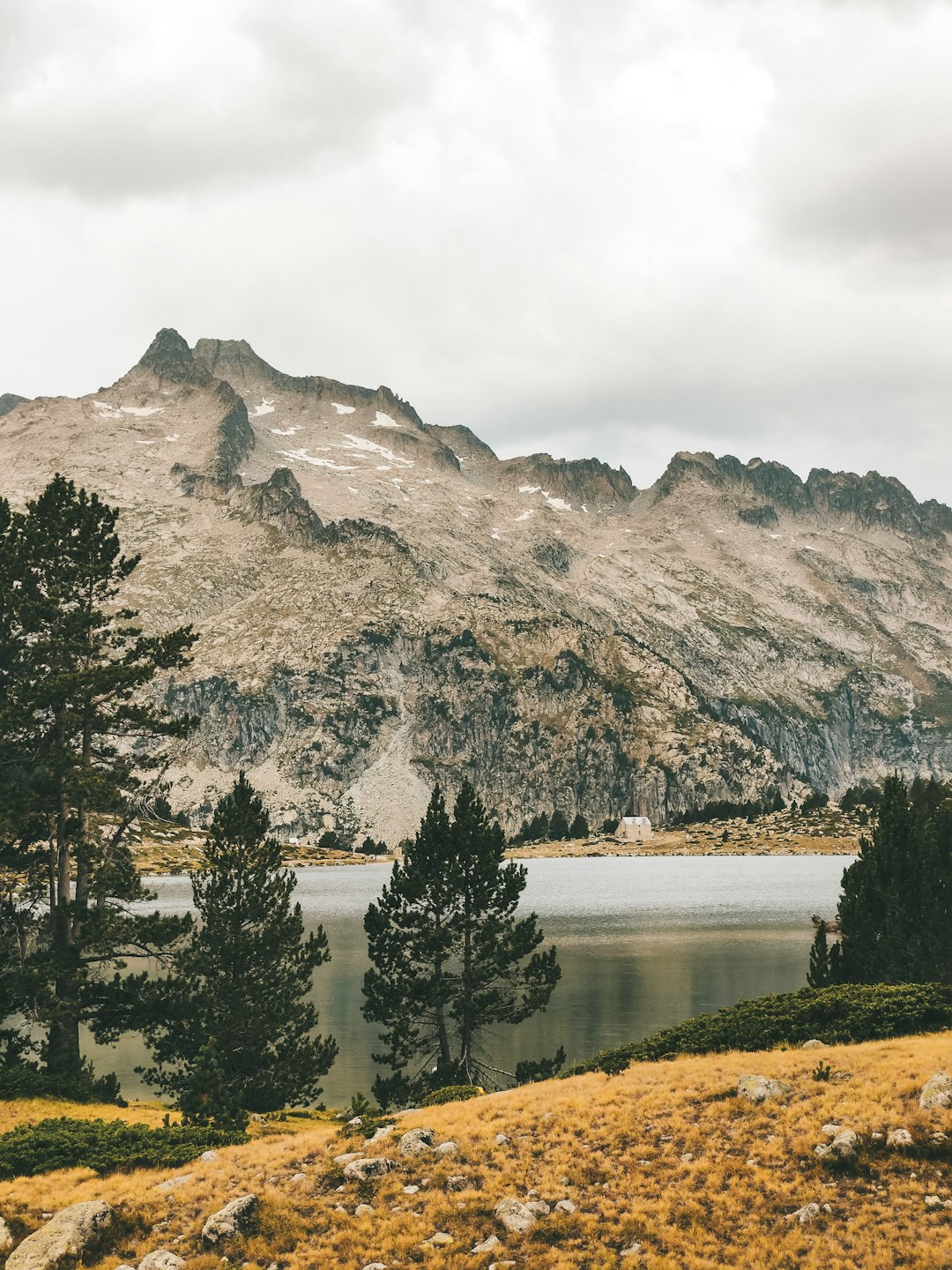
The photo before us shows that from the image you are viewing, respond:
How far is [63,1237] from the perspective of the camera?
61.5ft

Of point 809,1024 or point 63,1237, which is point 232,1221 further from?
point 809,1024

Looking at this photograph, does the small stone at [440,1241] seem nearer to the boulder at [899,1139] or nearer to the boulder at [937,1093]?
the boulder at [899,1139]

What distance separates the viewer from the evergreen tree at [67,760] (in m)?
36.2

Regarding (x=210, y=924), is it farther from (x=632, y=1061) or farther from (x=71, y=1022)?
(x=632, y=1061)

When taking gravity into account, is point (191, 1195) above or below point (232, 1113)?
above

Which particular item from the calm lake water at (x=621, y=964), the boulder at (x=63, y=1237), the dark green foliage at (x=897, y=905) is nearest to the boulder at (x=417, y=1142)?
the boulder at (x=63, y=1237)

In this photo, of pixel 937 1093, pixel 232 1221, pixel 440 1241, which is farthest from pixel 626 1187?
pixel 232 1221

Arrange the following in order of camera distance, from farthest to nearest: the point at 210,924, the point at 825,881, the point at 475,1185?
the point at 825,881 → the point at 210,924 → the point at 475,1185

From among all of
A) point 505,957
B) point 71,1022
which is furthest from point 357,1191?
point 505,957

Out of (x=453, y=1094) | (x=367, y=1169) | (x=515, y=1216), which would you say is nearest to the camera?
(x=515, y=1216)

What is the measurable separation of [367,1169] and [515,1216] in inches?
172

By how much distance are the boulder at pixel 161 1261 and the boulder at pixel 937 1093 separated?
15.9m

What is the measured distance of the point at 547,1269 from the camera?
1670 centimetres

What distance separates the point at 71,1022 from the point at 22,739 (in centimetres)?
1152
